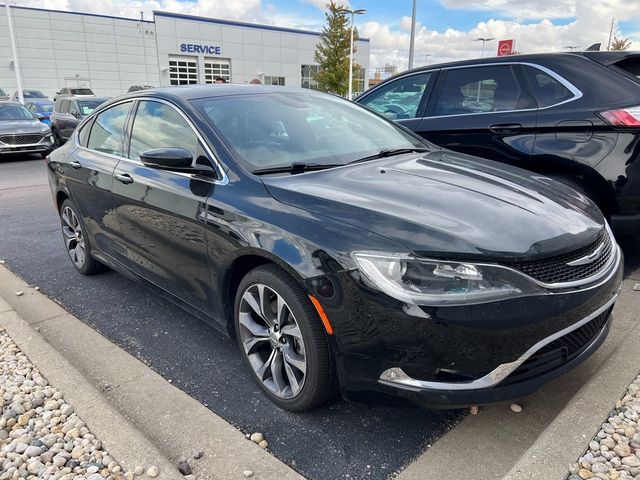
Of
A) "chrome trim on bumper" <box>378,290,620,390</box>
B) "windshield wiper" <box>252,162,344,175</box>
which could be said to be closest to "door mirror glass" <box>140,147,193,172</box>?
"windshield wiper" <box>252,162,344,175</box>

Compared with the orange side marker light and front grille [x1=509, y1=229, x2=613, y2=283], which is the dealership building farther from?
front grille [x1=509, y1=229, x2=613, y2=283]

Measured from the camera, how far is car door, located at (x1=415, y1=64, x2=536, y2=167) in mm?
4211

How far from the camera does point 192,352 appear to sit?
10.6ft

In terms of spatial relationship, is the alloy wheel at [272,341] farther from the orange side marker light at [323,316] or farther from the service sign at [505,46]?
the service sign at [505,46]

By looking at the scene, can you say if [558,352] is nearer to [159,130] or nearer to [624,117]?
[624,117]

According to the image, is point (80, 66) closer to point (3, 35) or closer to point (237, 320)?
point (3, 35)

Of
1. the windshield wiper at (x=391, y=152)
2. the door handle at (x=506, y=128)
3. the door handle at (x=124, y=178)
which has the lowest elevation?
the door handle at (x=124, y=178)

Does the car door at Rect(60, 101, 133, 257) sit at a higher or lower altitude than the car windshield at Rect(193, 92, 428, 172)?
lower

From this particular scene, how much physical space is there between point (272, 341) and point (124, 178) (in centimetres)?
178

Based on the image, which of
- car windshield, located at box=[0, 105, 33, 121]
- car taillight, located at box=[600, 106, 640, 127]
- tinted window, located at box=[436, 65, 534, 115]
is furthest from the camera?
car windshield, located at box=[0, 105, 33, 121]

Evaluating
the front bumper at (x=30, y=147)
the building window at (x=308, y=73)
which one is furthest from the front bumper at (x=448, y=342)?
the building window at (x=308, y=73)

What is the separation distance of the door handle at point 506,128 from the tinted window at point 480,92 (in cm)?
17

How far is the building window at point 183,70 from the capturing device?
43.3 m

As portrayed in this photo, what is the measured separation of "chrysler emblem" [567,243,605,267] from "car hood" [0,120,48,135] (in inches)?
562
